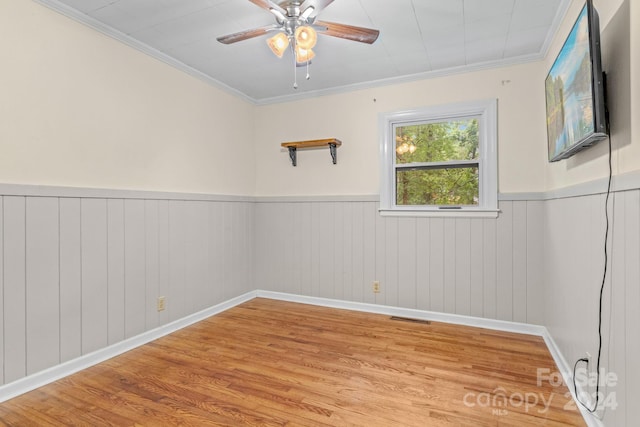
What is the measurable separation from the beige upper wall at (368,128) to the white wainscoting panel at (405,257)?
9.2 inches

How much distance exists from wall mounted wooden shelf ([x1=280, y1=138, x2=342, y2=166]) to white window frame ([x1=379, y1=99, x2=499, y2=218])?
1.71ft

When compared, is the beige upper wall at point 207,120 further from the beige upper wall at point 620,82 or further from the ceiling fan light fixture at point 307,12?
the ceiling fan light fixture at point 307,12

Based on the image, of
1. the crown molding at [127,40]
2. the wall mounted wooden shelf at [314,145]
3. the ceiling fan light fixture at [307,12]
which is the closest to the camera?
the ceiling fan light fixture at [307,12]

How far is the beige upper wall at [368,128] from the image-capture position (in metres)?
2.95

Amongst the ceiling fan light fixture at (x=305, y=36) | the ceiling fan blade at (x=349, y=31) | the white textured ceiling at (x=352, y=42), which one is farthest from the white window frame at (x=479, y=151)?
the ceiling fan light fixture at (x=305, y=36)

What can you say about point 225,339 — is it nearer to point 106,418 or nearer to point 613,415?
point 106,418

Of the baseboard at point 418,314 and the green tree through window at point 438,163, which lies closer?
the baseboard at point 418,314

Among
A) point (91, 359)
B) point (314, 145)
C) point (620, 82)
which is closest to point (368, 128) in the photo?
point (314, 145)

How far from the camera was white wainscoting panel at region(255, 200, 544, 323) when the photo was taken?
9.75ft

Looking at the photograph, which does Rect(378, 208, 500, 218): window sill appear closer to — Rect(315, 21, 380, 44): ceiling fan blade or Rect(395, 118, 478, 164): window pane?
Rect(395, 118, 478, 164): window pane

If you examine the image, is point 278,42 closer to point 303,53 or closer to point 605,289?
point 303,53

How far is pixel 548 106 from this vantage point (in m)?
2.40

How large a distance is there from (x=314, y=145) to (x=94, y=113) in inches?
83.4

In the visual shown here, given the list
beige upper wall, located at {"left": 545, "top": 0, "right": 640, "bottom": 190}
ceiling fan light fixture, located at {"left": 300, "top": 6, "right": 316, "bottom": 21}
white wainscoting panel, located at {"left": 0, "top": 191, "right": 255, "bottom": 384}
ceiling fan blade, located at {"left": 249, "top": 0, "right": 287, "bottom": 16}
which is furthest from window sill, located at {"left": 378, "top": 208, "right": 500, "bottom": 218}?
ceiling fan blade, located at {"left": 249, "top": 0, "right": 287, "bottom": 16}
